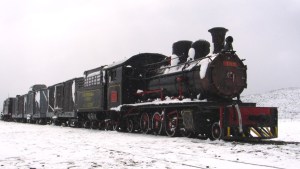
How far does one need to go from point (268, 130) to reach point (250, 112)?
39.3 inches

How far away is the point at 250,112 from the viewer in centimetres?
1077

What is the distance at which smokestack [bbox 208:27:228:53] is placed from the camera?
11391mm

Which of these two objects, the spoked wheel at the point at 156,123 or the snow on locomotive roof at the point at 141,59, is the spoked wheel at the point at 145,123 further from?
the snow on locomotive roof at the point at 141,59

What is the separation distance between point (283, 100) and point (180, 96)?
59836 mm

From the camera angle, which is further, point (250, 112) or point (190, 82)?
point (190, 82)

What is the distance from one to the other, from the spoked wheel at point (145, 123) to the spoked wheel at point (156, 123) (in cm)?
32

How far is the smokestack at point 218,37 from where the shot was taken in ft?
37.4

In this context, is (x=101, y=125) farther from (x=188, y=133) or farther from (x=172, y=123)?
(x=188, y=133)

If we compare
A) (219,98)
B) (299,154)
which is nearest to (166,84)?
(219,98)

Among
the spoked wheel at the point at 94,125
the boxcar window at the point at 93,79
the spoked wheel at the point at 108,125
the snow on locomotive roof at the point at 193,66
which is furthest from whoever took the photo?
the spoked wheel at the point at 94,125

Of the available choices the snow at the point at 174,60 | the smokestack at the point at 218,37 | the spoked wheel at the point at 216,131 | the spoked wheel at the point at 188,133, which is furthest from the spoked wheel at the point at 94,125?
the smokestack at the point at 218,37

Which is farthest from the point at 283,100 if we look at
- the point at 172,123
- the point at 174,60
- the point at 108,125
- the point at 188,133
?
the point at 188,133

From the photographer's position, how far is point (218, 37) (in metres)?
11.4

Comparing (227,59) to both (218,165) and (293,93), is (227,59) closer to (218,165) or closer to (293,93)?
(218,165)
